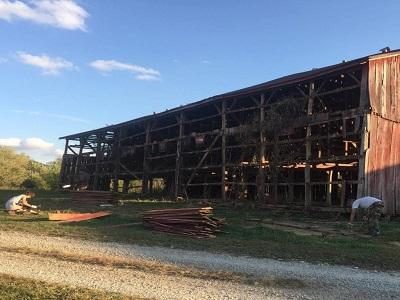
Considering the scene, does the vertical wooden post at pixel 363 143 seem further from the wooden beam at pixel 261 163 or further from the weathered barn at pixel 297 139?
A: the wooden beam at pixel 261 163

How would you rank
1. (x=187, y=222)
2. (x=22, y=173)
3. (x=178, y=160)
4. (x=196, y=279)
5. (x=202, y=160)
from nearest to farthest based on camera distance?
(x=196, y=279) → (x=187, y=222) → (x=202, y=160) → (x=178, y=160) → (x=22, y=173)

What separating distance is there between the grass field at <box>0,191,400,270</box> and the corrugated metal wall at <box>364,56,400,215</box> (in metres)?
1.74

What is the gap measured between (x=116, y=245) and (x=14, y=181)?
142 ft

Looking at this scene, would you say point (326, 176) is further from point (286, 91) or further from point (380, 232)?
point (380, 232)

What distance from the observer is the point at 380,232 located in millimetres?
16594

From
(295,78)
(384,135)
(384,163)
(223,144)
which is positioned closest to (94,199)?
(223,144)

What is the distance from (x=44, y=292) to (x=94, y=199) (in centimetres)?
1976

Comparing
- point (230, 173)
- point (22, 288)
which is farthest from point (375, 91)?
point (22, 288)

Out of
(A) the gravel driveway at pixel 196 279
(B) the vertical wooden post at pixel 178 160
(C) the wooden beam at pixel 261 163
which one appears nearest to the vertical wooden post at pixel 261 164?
(C) the wooden beam at pixel 261 163

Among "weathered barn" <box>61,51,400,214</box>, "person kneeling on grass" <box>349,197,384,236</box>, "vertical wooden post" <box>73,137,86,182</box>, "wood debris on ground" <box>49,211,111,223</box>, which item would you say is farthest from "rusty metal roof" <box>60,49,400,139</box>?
"vertical wooden post" <box>73,137,86,182</box>

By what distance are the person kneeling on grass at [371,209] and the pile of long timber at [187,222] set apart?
4296 millimetres

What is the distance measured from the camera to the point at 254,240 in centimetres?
1523

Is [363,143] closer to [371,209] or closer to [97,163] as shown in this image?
[371,209]

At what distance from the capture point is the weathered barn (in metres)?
20.9
